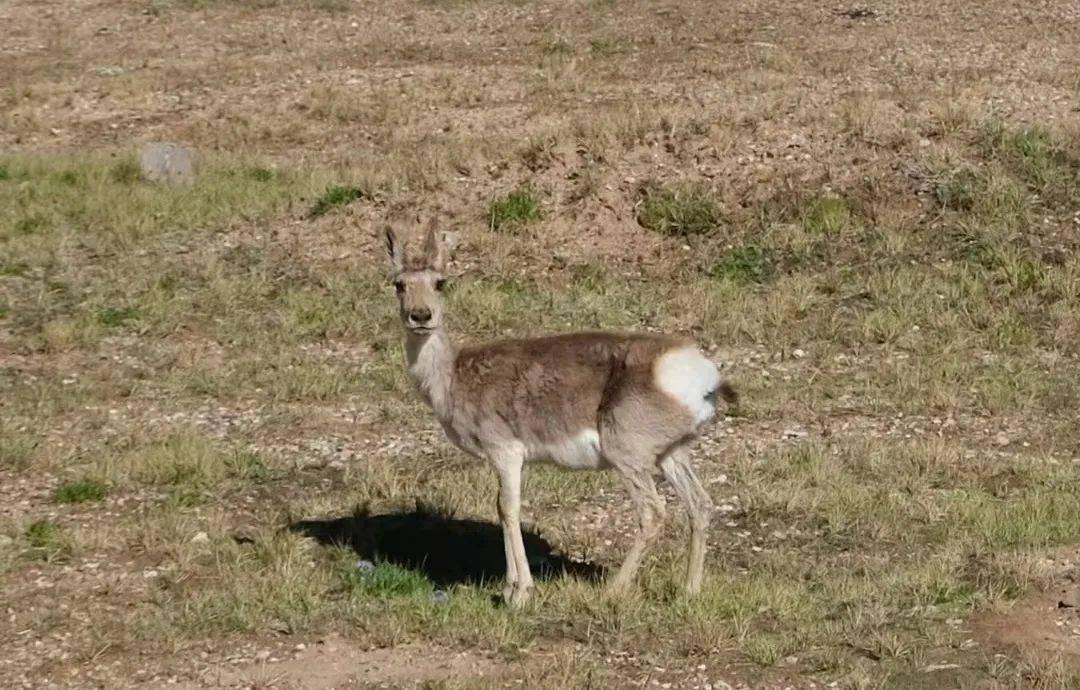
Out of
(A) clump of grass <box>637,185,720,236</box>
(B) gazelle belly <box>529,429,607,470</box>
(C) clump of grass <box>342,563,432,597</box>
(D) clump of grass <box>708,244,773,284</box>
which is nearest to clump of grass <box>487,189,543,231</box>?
(A) clump of grass <box>637,185,720,236</box>

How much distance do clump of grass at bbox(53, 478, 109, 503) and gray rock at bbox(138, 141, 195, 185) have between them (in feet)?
31.6

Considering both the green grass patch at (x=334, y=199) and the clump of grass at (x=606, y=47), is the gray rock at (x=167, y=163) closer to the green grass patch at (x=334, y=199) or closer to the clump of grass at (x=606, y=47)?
the green grass patch at (x=334, y=199)

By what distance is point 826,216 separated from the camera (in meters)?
18.4

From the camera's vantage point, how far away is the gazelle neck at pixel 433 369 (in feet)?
34.8

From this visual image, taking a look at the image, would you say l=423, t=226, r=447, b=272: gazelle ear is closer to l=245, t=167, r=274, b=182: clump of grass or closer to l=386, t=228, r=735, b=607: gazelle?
l=386, t=228, r=735, b=607: gazelle

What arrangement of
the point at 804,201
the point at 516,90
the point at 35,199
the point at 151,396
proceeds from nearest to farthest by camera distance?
the point at 151,396, the point at 804,201, the point at 35,199, the point at 516,90

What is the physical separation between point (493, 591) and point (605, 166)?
9.97 m

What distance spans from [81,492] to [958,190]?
1039 centimetres

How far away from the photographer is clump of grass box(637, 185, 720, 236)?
18625 millimetres

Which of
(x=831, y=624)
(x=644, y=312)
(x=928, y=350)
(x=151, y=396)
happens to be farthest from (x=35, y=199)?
(x=831, y=624)

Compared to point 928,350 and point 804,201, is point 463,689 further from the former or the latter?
point 804,201

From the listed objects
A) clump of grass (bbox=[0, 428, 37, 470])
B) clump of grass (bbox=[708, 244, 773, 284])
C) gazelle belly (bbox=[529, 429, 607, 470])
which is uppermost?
gazelle belly (bbox=[529, 429, 607, 470])

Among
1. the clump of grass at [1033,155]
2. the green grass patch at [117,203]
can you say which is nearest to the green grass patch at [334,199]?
the green grass patch at [117,203]

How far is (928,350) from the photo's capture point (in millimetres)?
15711
